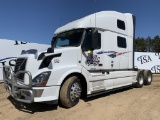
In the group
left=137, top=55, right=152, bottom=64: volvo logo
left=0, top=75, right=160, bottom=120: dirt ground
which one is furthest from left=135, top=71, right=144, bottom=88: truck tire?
left=137, top=55, right=152, bottom=64: volvo logo

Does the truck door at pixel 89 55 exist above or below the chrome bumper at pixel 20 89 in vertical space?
above

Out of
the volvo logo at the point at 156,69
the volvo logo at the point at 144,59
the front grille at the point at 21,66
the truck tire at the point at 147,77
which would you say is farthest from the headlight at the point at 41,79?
the volvo logo at the point at 156,69

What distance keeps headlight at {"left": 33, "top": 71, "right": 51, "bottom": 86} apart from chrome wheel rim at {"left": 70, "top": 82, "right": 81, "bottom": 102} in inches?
42.1

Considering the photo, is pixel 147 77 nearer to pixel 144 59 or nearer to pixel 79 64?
pixel 79 64

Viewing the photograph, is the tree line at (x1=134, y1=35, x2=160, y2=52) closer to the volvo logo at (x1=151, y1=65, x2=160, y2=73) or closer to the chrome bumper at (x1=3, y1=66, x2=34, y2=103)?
the volvo logo at (x1=151, y1=65, x2=160, y2=73)

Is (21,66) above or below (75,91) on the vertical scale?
above

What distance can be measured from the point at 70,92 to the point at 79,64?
3.47 feet

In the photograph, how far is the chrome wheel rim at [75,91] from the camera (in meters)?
6.55

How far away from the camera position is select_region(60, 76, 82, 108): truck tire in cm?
629

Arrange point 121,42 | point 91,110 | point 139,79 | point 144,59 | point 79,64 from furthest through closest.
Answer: point 144,59 → point 139,79 → point 121,42 → point 79,64 → point 91,110

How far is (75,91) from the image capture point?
262 inches

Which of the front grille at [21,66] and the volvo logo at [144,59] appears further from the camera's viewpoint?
the volvo logo at [144,59]

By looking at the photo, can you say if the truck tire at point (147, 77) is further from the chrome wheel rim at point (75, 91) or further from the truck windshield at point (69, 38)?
the chrome wheel rim at point (75, 91)

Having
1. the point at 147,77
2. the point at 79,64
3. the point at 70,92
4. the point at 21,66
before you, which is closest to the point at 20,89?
the point at 21,66
